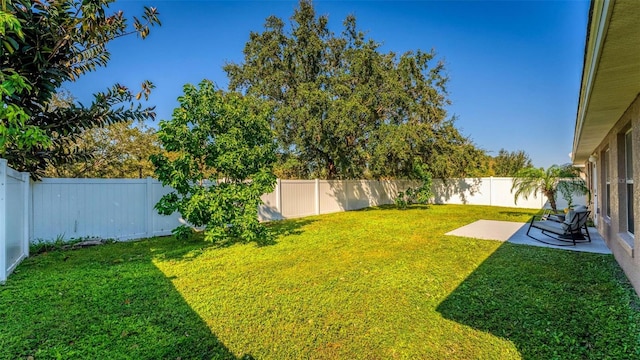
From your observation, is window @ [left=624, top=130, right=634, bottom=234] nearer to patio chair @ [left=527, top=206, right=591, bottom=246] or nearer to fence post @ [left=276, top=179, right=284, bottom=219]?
patio chair @ [left=527, top=206, right=591, bottom=246]

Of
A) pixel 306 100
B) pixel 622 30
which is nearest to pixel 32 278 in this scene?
pixel 622 30

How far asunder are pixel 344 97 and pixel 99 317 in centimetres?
1115

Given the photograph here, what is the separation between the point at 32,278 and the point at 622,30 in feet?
24.0

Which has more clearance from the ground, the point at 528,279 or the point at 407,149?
the point at 407,149

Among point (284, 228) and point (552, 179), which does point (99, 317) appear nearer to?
point (284, 228)

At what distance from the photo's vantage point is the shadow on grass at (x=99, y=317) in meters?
2.62

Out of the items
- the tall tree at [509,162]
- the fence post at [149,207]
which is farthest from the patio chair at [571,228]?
the tall tree at [509,162]

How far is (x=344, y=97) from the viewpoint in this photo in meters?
12.6

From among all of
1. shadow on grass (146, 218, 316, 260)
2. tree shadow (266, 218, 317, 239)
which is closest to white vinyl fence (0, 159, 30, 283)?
shadow on grass (146, 218, 316, 260)

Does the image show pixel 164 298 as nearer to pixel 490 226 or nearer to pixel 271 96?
pixel 490 226

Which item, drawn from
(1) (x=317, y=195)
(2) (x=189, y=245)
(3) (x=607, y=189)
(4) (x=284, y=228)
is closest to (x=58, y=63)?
(2) (x=189, y=245)

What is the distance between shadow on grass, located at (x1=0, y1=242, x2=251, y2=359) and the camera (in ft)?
8.59

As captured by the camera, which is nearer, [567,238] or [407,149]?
[567,238]

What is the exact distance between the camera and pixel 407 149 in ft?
44.0
